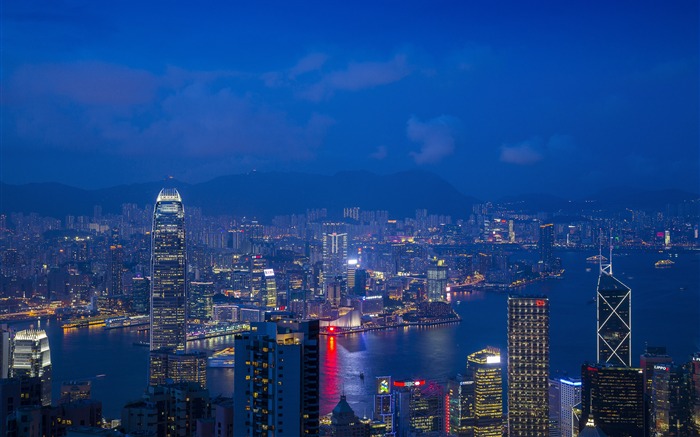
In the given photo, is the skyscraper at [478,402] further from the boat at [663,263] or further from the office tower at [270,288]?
the office tower at [270,288]

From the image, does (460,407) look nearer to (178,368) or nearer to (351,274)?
(178,368)

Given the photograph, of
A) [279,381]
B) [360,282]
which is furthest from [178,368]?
[360,282]

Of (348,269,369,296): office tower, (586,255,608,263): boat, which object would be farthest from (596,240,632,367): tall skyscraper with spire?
(348,269,369,296): office tower

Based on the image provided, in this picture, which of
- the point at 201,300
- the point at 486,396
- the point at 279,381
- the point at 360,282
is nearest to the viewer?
the point at 279,381

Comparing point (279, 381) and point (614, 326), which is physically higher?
point (279, 381)

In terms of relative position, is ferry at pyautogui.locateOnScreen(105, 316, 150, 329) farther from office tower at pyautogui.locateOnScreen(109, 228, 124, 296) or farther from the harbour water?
office tower at pyautogui.locateOnScreen(109, 228, 124, 296)

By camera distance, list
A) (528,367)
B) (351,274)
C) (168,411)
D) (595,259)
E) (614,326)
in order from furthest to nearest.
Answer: (351,274)
(595,259)
(614,326)
(528,367)
(168,411)

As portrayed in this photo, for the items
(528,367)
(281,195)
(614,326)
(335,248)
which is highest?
(281,195)

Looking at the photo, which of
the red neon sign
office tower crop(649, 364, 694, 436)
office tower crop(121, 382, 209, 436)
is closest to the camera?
office tower crop(121, 382, 209, 436)

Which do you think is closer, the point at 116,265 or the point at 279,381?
→ the point at 279,381
